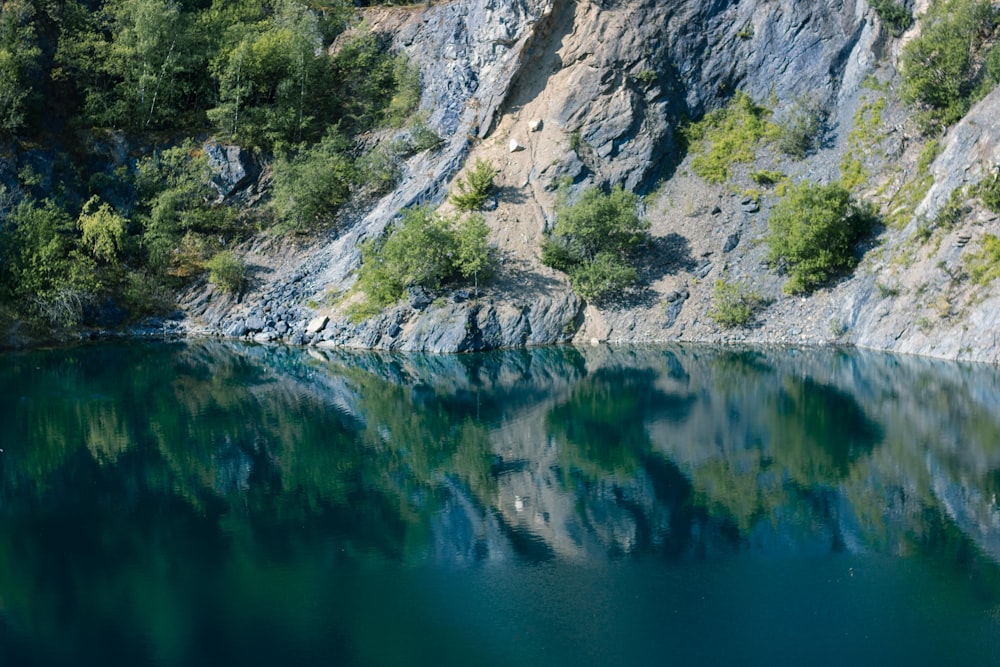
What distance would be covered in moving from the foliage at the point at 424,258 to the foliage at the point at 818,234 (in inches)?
554

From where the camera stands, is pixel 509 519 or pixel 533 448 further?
pixel 533 448

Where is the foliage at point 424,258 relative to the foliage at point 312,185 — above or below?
below

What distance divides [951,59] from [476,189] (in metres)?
23.5

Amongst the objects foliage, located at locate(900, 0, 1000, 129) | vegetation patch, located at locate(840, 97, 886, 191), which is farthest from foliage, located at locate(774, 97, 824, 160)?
foliage, located at locate(900, 0, 1000, 129)

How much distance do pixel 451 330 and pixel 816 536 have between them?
1014 inches

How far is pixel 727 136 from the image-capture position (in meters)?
51.4

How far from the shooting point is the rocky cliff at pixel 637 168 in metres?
43.5

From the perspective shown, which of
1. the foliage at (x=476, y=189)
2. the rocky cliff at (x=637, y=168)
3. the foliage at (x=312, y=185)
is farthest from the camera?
the foliage at (x=312, y=185)

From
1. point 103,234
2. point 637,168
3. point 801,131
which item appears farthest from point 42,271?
point 801,131

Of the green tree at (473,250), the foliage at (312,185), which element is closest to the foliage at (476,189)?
the green tree at (473,250)

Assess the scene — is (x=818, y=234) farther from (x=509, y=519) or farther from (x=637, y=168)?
(x=509, y=519)

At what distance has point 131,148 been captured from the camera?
5550 centimetres

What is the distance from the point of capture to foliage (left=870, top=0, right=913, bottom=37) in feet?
162

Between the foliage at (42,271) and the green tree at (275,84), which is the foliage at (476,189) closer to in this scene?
the green tree at (275,84)
